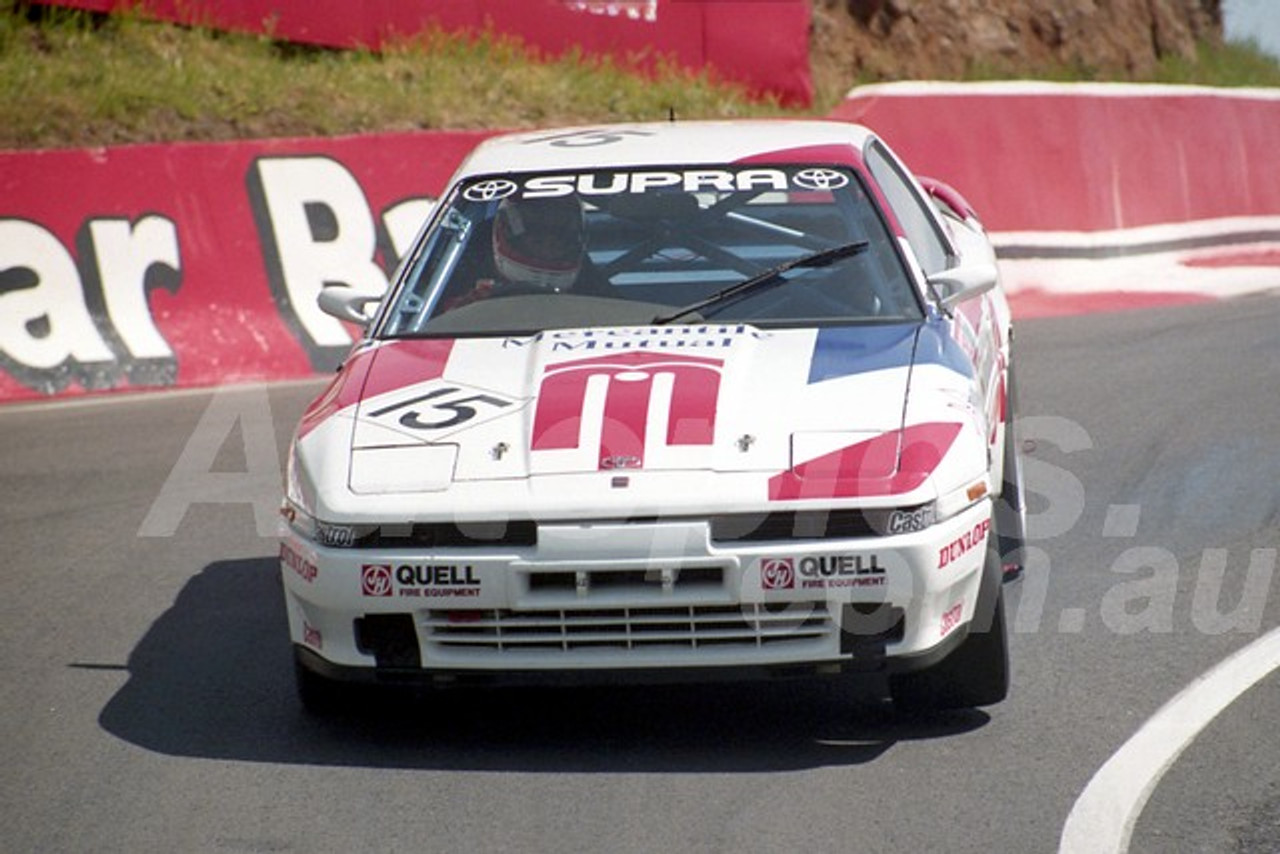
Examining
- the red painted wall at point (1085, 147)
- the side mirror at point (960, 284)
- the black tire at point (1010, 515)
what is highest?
the side mirror at point (960, 284)

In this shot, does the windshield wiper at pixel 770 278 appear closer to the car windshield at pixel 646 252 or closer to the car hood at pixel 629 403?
the car windshield at pixel 646 252

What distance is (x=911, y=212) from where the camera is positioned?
23.6 ft

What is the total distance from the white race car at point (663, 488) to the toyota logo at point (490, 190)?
0.47 meters

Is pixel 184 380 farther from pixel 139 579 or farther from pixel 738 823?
pixel 738 823

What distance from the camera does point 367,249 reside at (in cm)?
1255

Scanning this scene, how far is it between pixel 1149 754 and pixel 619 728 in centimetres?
136

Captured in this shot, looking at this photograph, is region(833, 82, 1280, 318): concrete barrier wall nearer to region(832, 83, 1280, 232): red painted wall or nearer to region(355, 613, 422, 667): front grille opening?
region(832, 83, 1280, 232): red painted wall

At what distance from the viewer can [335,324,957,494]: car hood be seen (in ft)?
17.5

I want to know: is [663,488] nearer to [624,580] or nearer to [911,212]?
[624,580]

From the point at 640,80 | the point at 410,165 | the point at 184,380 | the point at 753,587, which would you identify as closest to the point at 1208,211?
the point at 640,80

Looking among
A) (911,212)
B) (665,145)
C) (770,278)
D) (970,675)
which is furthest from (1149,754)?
(665,145)

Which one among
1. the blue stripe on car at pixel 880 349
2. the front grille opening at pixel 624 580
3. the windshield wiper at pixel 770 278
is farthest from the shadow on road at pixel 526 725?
the windshield wiper at pixel 770 278

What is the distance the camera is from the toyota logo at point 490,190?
22.6ft

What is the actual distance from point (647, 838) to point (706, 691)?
127 centimetres
